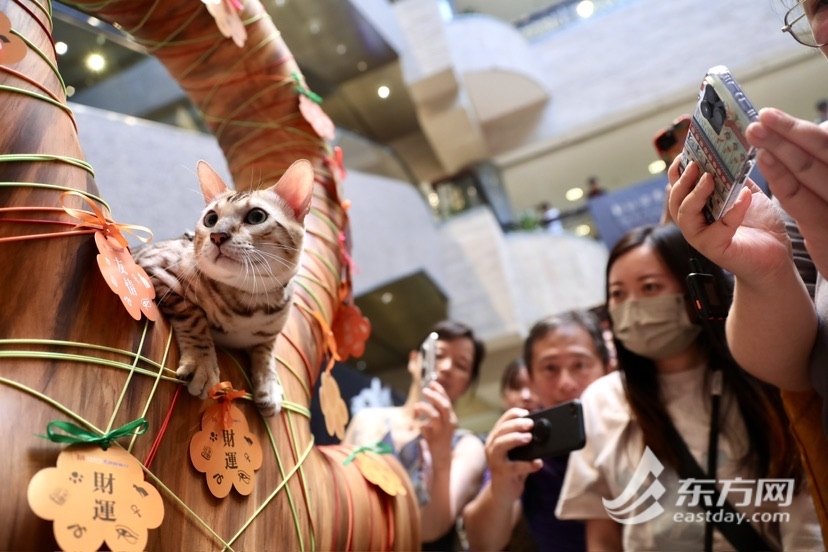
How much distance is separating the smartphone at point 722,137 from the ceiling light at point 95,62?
1.45 meters

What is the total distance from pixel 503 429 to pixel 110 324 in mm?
681

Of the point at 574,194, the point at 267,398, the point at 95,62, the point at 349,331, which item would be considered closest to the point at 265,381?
the point at 267,398

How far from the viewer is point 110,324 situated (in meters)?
0.54

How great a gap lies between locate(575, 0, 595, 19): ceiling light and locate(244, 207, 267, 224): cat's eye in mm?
7707

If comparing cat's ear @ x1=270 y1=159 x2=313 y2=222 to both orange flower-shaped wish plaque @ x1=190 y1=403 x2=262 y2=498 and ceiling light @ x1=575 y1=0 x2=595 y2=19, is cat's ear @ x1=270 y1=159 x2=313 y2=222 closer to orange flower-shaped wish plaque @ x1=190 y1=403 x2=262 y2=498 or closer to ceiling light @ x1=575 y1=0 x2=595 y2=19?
orange flower-shaped wish plaque @ x1=190 y1=403 x2=262 y2=498

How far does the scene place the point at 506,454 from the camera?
39.8 inches

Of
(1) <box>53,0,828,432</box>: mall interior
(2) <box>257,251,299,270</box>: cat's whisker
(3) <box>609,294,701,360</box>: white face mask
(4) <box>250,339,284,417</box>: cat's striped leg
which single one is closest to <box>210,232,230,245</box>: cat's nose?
(2) <box>257,251,299,270</box>: cat's whisker

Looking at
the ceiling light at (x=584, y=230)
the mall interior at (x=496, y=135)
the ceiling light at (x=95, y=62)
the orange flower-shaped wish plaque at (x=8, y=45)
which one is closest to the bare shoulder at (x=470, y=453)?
the orange flower-shaped wish plaque at (x=8, y=45)

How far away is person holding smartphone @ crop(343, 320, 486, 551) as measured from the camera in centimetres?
114

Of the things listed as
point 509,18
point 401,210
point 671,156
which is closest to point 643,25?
point 509,18

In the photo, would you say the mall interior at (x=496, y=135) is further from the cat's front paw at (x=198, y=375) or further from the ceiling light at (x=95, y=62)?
the cat's front paw at (x=198, y=375)

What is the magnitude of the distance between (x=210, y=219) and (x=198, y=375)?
169 mm

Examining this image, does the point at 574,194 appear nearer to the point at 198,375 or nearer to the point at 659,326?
the point at 659,326

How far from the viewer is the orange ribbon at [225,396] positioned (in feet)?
1.95
